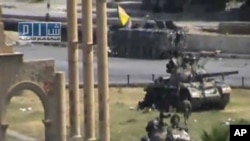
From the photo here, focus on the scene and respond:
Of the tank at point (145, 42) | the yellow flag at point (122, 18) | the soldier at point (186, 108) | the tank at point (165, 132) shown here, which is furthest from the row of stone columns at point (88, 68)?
the tank at point (145, 42)

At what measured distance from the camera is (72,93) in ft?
101

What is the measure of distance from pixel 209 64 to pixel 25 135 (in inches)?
945

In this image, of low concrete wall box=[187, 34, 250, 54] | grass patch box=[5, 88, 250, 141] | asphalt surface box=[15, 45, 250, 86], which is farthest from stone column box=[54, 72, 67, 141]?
low concrete wall box=[187, 34, 250, 54]

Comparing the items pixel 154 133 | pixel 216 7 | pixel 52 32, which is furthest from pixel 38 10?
pixel 154 133

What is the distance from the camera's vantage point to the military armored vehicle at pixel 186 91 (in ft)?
159

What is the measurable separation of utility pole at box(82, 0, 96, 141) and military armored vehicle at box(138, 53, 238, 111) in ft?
56.7

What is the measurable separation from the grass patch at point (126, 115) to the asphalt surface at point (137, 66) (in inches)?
166

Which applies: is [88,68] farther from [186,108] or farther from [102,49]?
[186,108]

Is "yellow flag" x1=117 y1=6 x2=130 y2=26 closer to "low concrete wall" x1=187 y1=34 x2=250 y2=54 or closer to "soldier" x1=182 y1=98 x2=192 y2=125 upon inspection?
"low concrete wall" x1=187 y1=34 x2=250 y2=54

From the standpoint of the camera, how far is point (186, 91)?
48656mm

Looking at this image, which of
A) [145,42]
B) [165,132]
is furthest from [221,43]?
[165,132]

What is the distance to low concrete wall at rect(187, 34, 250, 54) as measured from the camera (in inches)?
2729

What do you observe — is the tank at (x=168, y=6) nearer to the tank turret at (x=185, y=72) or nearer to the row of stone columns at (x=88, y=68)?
the tank turret at (x=185, y=72)

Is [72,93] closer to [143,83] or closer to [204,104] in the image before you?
[204,104]
